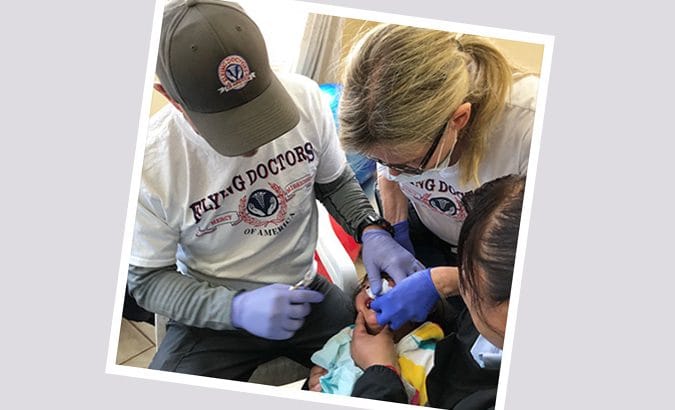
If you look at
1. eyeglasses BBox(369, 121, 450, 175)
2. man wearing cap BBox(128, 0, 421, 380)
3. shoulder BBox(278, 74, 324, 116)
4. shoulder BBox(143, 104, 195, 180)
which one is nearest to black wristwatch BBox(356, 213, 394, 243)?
man wearing cap BBox(128, 0, 421, 380)

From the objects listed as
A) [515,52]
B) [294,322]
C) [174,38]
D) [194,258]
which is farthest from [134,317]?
[515,52]

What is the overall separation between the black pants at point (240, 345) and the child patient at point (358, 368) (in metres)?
0.02

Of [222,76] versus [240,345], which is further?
[240,345]

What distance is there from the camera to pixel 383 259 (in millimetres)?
1150

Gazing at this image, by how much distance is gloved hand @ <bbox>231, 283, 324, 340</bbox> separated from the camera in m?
1.12

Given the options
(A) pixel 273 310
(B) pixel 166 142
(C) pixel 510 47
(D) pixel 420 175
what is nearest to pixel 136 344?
(A) pixel 273 310

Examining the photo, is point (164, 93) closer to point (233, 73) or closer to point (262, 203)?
point (233, 73)

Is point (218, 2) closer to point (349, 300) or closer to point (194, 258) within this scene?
point (194, 258)

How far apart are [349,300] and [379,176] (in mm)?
229

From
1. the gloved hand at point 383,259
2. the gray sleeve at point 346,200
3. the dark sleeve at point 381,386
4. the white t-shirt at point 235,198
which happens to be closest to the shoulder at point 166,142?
the white t-shirt at point 235,198

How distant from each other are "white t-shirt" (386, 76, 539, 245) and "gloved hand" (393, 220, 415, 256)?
0.03 metres

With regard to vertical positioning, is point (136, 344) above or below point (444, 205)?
below

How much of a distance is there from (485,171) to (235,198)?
0.42 m

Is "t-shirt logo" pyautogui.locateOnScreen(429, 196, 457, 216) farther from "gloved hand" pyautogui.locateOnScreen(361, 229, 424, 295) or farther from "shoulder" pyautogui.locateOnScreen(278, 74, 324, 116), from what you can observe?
"shoulder" pyautogui.locateOnScreen(278, 74, 324, 116)
